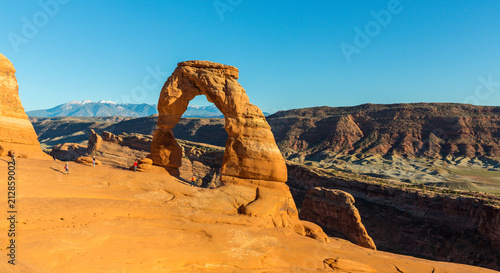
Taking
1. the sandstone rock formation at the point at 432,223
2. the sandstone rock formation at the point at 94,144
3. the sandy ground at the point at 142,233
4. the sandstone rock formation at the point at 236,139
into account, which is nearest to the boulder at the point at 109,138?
the sandstone rock formation at the point at 94,144

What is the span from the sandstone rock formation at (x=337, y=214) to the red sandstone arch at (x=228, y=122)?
10668 millimetres

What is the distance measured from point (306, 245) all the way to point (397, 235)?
76.2 ft

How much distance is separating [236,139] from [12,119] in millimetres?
17846

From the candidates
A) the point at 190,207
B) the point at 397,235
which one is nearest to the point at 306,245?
Answer: the point at 190,207

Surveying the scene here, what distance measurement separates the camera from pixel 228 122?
22031 millimetres

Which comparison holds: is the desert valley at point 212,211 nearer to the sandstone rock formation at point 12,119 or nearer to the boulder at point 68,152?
the sandstone rock formation at point 12,119

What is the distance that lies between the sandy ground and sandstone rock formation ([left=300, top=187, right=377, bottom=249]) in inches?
414

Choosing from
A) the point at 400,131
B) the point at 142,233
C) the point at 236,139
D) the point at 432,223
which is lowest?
the point at 432,223

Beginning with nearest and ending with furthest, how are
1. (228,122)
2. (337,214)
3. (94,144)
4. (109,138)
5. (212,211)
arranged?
(212,211) < (228,122) < (337,214) < (94,144) < (109,138)

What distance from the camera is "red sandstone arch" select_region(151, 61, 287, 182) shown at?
2097cm

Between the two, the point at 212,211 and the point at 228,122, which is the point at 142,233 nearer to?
the point at 212,211

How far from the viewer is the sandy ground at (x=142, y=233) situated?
965 centimetres

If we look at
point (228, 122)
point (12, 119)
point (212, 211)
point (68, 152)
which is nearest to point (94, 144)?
point (68, 152)

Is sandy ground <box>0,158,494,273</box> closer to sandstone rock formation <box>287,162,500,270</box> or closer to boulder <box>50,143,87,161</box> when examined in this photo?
sandstone rock formation <box>287,162,500,270</box>
